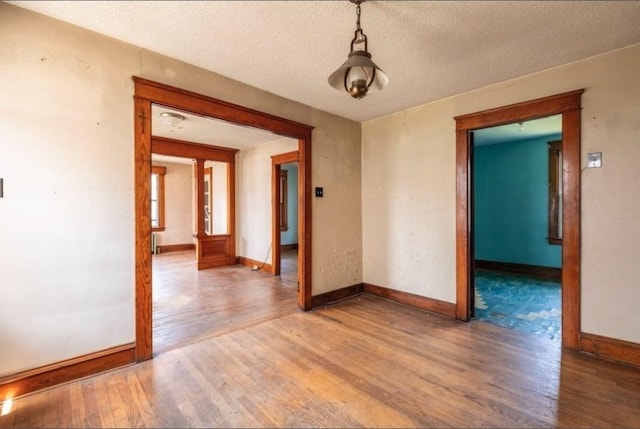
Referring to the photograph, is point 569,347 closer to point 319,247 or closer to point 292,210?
point 319,247

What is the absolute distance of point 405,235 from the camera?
399 centimetres

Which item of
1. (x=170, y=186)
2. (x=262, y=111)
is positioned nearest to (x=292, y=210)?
(x=170, y=186)

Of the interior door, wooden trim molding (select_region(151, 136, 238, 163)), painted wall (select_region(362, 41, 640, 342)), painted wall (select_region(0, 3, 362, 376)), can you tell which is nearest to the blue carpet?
painted wall (select_region(362, 41, 640, 342))

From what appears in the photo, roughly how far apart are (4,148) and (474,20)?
3277 millimetres

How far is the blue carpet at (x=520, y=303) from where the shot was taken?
127 inches

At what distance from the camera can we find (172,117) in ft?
13.9

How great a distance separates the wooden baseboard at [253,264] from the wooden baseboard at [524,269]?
4439mm

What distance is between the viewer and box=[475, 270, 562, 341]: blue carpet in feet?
10.6

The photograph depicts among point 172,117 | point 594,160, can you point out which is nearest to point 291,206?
point 172,117

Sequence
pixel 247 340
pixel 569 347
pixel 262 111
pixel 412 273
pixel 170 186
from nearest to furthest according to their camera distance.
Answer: pixel 569 347 < pixel 247 340 < pixel 262 111 < pixel 412 273 < pixel 170 186

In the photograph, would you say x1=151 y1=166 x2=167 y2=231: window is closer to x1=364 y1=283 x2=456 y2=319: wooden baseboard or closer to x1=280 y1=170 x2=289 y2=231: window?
x1=280 y1=170 x2=289 y2=231: window

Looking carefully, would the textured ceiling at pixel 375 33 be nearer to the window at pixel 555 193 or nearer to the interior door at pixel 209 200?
the window at pixel 555 193

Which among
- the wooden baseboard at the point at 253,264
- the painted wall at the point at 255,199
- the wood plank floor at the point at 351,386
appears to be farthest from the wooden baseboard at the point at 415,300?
the painted wall at the point at 255,199

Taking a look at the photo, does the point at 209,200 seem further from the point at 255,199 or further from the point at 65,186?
the point at 65,186
